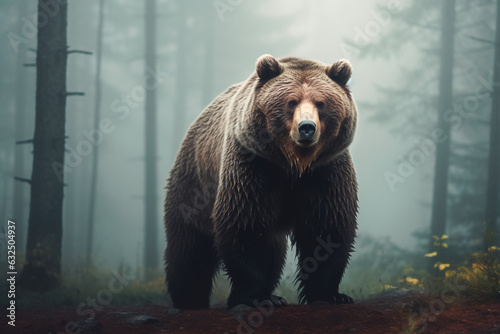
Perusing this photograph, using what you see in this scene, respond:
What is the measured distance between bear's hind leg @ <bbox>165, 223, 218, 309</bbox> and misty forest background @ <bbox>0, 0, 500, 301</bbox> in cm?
172

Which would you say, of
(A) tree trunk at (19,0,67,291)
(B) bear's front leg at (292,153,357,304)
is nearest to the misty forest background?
(A) tree trunk at (19,0,67,291)

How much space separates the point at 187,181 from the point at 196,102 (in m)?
30.6

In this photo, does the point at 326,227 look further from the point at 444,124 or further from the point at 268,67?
the point at 444,124

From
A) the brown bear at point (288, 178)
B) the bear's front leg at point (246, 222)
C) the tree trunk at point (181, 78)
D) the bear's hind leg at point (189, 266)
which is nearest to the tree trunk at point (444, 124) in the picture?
the bear's hind leg at point (189, 266)

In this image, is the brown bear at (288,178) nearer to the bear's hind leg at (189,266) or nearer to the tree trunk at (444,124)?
the bear's hind leg at (189,266)

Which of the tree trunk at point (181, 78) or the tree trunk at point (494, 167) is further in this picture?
the tree trunk at point (181, 78)

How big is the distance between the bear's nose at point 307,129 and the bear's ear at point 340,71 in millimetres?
1040

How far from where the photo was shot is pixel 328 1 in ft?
169

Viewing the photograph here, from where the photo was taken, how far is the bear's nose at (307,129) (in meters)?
3.73

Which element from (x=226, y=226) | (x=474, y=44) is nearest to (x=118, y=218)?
(x=474, y=44)

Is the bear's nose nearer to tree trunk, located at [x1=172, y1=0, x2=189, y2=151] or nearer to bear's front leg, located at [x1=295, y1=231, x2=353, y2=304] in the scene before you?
bear's front leg, located at [x1=295, y1=231, x2=353, y2=304]

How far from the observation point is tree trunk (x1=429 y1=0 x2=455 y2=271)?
38.1 feet

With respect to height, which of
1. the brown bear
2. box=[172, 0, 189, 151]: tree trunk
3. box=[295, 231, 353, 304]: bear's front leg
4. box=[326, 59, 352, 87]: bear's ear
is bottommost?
box=[295, 231, 353, 304]: bear's front leg

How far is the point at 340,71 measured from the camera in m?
Answer: 4.55
